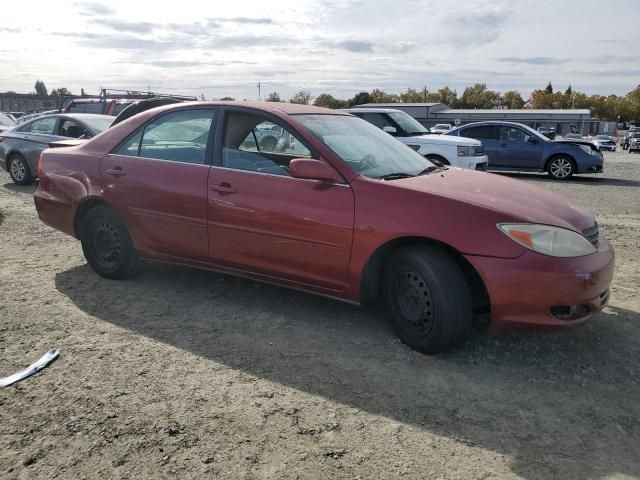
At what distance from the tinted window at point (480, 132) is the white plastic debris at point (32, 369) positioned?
13.1 metres

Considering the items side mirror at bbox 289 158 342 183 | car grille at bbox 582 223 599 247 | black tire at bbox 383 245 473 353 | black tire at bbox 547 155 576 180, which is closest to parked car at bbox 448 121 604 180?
black tire at bbox 547 155 576 180

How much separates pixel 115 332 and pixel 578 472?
9.95ft

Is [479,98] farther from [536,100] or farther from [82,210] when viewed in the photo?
[82,210]

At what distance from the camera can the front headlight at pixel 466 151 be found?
1074 centimetres

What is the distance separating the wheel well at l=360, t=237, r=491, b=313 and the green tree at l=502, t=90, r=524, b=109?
12736 cm

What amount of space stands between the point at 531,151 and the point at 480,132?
144 cm

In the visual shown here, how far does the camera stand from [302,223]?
378 centimetres

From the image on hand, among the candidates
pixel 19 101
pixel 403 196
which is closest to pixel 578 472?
pixel 403 196

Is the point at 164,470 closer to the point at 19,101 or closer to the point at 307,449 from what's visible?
the point at 307,449

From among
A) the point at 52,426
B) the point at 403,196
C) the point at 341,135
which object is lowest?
the point at 52,426

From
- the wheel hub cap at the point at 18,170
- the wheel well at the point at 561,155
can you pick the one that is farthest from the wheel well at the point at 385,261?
the wheel well at the point at 561,155

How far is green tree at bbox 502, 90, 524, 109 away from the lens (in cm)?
12162

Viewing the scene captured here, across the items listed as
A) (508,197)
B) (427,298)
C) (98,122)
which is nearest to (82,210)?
(427,298)

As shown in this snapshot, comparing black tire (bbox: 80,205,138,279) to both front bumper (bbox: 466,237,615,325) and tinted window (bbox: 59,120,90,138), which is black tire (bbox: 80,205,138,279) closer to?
front bumper (bbox: 466,237,615,325)
